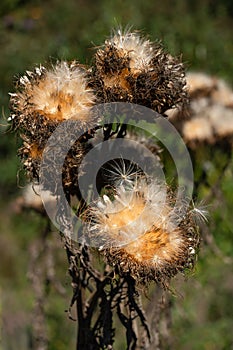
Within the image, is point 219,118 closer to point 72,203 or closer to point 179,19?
point 72,203

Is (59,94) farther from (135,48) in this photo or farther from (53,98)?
(135,48)

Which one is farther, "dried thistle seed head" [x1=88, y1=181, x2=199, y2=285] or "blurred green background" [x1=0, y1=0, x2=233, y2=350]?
"blurred green background" [x1=0, y1=0, x2=233, y2=350]

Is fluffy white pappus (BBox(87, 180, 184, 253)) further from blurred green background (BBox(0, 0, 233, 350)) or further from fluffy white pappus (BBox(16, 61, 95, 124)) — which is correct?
blurred green background (BBox(0, 0, 233, 350))

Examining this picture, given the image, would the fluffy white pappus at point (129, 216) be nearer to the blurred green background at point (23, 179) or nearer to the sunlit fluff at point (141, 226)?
the sunlit fluff at point (141, 226)

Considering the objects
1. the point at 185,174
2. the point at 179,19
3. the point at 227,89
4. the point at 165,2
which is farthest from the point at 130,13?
the point at 185,174

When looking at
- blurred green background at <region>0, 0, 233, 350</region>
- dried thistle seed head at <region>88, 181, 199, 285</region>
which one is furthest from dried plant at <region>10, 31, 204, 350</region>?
blurred green background at <region>0, 0, 233, 350</region>

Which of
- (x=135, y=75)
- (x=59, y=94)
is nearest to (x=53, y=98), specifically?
(x=59, y=94)
